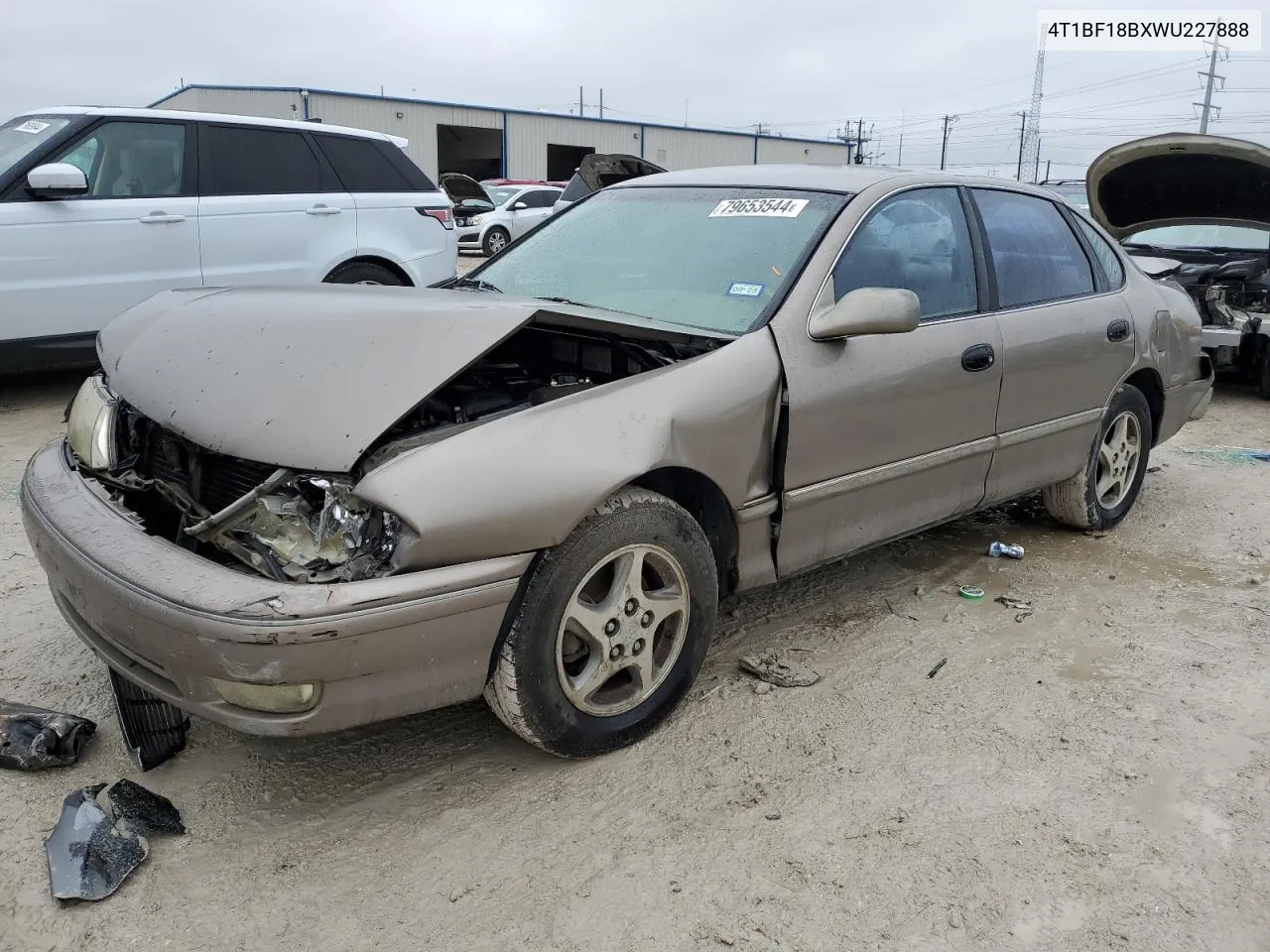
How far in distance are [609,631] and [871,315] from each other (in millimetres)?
1216

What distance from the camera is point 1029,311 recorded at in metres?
3.89

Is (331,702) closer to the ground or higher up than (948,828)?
higher up

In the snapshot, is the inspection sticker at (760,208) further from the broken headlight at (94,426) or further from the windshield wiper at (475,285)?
the broken headlight at (94,426)

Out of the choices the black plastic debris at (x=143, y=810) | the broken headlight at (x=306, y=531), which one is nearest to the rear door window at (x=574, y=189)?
the broken headlight at (x=306, y=531)

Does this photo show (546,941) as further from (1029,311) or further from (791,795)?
(1029,311)

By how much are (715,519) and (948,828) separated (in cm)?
105

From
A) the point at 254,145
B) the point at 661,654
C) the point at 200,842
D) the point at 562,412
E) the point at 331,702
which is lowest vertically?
the point at 200,842

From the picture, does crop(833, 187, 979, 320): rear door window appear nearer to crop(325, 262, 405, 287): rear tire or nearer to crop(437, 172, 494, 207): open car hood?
crop(325, 262, 405, 287): rear tire

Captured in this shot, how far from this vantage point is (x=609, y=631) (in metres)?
2.64

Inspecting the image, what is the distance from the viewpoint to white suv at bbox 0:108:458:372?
573 cm

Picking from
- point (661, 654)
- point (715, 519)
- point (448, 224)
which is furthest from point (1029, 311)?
point (448, 224)

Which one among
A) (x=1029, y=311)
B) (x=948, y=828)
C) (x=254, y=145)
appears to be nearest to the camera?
(x=948, y=828)

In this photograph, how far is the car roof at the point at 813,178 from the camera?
11.5 feet

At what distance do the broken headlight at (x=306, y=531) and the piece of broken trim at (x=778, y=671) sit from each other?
4.72 ft
